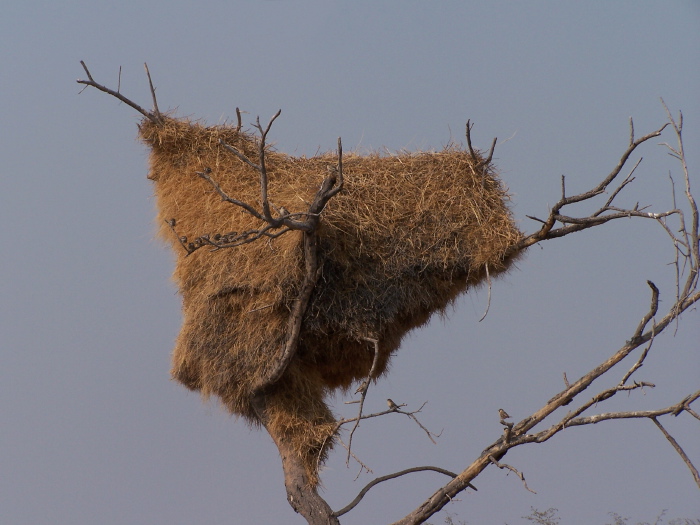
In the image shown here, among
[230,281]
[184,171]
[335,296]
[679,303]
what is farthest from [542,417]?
[184,171]

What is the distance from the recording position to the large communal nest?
21.9 feet

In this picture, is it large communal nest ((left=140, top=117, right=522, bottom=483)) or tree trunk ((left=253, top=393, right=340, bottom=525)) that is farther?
large communal nest ((left=140, top=117, right=522, bottom=483))

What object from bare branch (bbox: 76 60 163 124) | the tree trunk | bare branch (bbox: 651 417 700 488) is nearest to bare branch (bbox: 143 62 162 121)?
bare branch (bbox: 76 60 163 124)

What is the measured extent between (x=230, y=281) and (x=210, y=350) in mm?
503

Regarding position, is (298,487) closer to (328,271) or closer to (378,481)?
(378,481)

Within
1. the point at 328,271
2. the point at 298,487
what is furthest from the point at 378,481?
the point at 328,271

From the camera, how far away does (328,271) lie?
669 cm

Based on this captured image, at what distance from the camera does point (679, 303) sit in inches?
228

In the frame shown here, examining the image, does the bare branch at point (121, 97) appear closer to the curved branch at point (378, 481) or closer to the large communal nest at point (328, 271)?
the large communal nest at point (328, 271)

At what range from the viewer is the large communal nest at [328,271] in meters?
6.67

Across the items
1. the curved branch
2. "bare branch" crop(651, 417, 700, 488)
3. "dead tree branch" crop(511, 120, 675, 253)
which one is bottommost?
"bare branch" crop(651, 417, 700, 488)

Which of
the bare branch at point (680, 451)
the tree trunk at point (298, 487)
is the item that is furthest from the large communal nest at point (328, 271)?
the bare branch at point (680, 451)

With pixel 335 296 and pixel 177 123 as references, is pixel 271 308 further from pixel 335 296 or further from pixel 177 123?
pixel 177 123

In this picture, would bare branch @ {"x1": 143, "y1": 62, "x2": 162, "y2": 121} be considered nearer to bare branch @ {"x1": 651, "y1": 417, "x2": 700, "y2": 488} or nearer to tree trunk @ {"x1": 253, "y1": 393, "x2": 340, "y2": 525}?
tree trunk @ {"x1": 253, "y1": 393, "x2": 340, "y2": 525}
